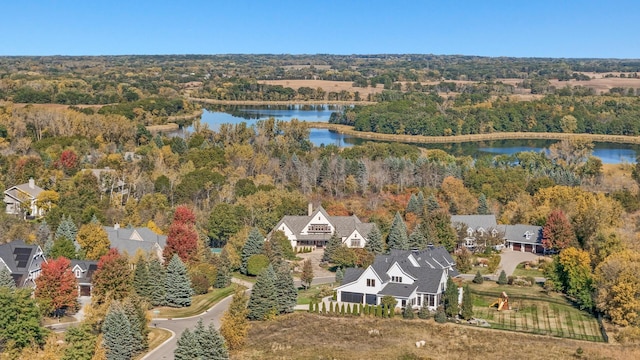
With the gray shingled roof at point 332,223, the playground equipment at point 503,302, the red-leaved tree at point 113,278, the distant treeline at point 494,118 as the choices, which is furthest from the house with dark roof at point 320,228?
the distant treeline at point 494,118

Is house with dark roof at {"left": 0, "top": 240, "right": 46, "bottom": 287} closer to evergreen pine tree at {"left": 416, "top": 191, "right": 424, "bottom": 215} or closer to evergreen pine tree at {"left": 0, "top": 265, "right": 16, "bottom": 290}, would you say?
evergreen pine tree at {"left": 0, "top": 265, "right": 16, "bottom": 290}

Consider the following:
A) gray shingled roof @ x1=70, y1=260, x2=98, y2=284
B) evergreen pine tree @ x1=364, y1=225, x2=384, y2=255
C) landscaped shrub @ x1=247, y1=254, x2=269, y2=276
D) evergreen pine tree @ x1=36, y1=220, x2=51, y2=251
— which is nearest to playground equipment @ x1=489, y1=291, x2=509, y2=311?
evergreen pine tree @ x1=364, y1=225, x2=384, y2=255

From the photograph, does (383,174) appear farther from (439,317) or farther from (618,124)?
(618,124)

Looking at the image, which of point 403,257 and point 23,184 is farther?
point 23,184

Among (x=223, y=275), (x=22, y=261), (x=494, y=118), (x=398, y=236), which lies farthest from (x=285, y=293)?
(x=494, y=118)

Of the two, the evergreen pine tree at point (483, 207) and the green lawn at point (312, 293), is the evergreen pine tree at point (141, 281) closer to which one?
the green lawn at point (312, 293)

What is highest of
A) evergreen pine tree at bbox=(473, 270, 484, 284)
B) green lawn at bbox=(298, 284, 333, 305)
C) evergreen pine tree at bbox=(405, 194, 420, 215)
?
evergreen pine tree at bbox=(405, 194, 420, 215)

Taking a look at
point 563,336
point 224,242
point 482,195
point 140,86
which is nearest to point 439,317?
point 563,336
